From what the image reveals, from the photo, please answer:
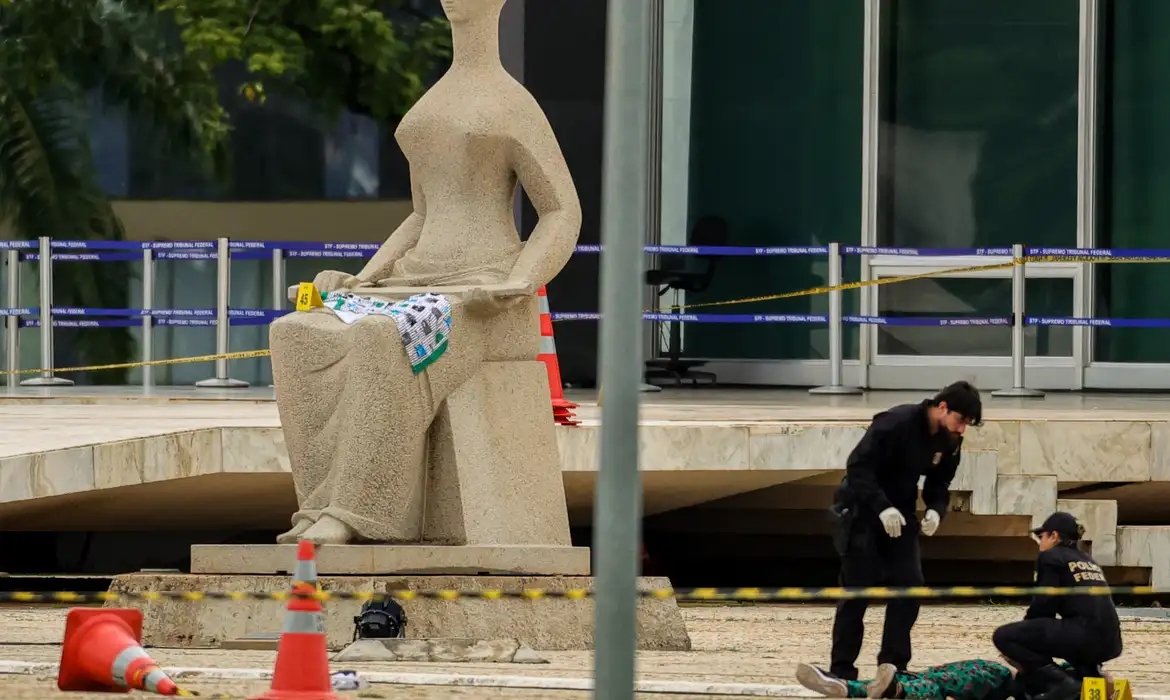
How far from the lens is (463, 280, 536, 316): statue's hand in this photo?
35.7 feet

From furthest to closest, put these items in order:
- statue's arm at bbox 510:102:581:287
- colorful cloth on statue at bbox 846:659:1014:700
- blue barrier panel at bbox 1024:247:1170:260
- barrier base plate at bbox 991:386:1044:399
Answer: barrier base plate at bbox 991:386:1044:399 < blue barrier panel at bbox 1024:247:1170:260 < statue's arm at bbox 510:102:581:287 < colorful cloth on statue at bbox 846:659:1014:700

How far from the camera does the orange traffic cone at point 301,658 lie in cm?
818

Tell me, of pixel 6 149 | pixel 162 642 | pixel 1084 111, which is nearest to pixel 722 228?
pixel 1084 111

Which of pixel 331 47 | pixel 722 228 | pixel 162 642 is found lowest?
pixel 162 642

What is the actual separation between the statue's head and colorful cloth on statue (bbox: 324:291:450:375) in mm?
1279

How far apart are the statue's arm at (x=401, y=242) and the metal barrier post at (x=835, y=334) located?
8166mm

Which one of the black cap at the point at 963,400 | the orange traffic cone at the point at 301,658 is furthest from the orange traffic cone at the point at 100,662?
the black cap at the point at 963,400

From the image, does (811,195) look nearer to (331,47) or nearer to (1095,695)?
(331,47)

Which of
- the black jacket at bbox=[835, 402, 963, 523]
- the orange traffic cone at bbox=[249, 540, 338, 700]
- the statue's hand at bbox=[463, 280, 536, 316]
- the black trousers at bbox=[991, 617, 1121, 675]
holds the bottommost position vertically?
the black trousers at bbox=[991, 617, 1121, 675]

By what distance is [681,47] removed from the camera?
22000 mm

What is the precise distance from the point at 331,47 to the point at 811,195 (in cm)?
441

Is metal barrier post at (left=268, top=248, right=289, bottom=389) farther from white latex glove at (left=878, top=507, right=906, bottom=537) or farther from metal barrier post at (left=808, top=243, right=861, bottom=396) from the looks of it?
white latex glove at (left=878, top=507, right=906, bottom=537)

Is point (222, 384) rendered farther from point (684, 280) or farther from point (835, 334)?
point (835, 334)

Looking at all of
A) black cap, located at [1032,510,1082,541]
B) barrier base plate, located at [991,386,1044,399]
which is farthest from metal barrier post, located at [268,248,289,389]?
black cap, located at [1032,510,1082,541]
